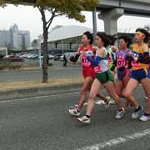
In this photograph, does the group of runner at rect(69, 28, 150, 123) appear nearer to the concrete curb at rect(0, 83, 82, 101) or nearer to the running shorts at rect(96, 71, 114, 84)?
the running shorts at rect(96, 71, 114, 84)

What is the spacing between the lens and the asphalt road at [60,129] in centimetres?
623

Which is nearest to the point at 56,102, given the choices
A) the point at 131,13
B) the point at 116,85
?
the point at 116,85

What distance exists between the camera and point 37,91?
13.3 m

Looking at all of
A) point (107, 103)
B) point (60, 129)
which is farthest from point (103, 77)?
point (107, 103)

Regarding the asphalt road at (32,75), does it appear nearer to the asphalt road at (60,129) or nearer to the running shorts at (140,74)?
the asphalt road at (60,129)

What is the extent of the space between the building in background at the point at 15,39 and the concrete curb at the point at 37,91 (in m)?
111

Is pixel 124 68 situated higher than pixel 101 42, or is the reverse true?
pixel 101 42

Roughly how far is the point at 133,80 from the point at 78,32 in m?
56.8

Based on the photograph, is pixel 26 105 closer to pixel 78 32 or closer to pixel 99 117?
pixel 99 117

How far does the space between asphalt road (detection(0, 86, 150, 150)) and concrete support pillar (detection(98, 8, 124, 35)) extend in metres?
35.9

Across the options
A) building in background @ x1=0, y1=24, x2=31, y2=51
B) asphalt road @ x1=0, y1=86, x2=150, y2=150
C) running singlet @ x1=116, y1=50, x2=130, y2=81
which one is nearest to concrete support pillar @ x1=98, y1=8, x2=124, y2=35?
asphalt road @ x1=0, y1=86, x2=150, y2=150

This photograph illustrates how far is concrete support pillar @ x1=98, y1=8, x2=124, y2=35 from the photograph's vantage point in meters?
45.2

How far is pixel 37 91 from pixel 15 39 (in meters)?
122

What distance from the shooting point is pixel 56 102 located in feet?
36.6
